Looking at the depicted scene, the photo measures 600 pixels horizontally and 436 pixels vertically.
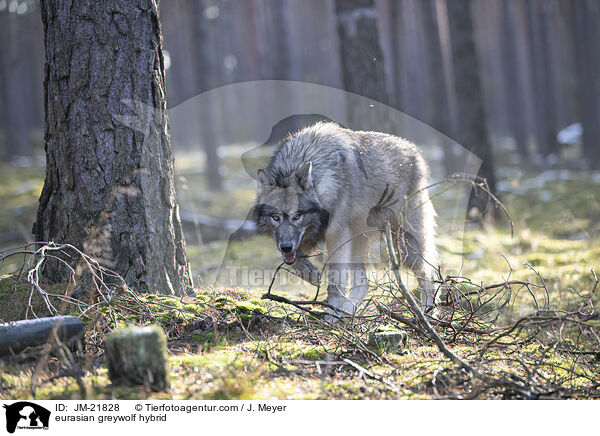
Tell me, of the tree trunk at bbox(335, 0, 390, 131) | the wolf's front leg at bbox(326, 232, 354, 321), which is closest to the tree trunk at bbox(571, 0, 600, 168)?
the tree trunk at bbox(335, 0, 390, 131)

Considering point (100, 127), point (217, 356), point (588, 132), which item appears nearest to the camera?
point (217, 356)

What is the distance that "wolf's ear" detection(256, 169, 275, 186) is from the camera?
4.89m

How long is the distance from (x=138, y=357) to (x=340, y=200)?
3039 millimetres

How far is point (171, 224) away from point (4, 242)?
9.18 m

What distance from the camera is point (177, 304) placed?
406 cm

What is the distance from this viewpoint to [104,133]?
4.06 m

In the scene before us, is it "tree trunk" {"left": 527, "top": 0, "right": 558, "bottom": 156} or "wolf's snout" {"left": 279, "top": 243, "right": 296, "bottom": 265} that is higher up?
"tree trunk" {"left": 527, "top": 0, "right": 558, "bottom": 156}

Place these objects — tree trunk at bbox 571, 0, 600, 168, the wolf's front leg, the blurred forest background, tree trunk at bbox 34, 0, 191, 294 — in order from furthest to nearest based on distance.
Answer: tree trunk at bbox 571, 0, 600, 168, the blurred forest background, the wolf's front leg, tree trunk at bbox 34, 0, 191, 294

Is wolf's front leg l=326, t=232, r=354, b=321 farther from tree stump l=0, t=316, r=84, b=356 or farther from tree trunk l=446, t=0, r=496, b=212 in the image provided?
tree trunk l=446, t=0, r=496, b=212

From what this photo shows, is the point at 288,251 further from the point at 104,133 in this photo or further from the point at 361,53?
the point at 361,53

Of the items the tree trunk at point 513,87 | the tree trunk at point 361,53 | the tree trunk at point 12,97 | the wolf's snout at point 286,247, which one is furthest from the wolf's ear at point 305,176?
the tree trunk at point 513,87
